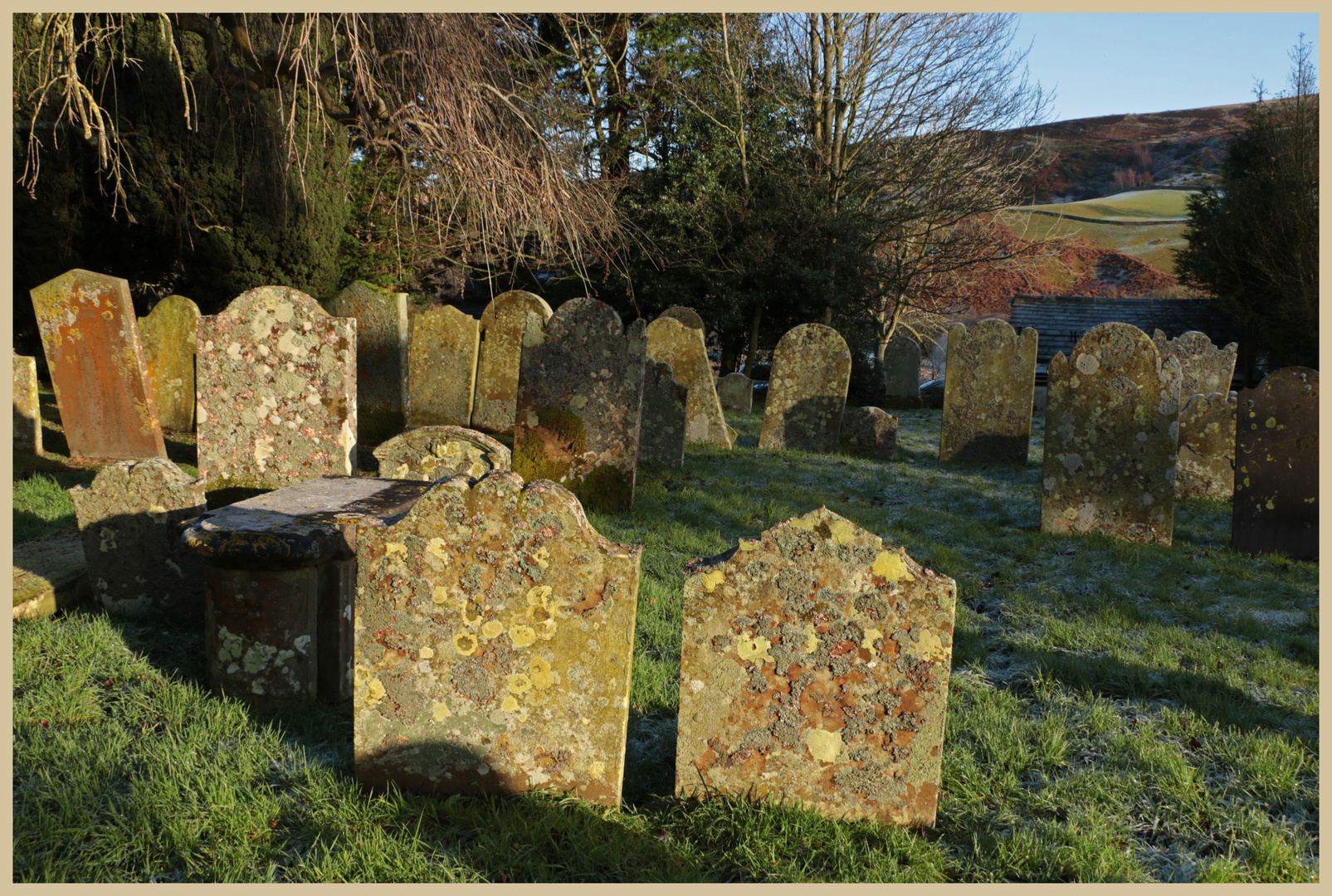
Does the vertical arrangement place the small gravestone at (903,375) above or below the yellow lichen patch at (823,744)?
above

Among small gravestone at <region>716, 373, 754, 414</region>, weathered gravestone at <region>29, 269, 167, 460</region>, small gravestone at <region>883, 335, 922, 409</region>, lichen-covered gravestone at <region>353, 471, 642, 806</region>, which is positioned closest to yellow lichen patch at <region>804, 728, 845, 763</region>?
lichen-covered gravestone at <region>353, 471, 642, 806</region>

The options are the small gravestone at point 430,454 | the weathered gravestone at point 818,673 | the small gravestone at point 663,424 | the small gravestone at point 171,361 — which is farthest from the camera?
the small gravestone at point 171,361

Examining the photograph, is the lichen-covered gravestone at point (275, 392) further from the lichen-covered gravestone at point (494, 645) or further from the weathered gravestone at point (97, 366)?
the lichen-covered gravestone at point (494, 645)

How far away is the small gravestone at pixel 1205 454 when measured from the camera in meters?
7.94

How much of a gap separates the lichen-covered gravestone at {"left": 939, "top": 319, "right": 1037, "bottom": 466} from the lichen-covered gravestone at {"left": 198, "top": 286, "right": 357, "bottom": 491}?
721 centimetres

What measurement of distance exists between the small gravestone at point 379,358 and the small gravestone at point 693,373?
3.18 meters

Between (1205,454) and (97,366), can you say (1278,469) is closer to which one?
(1205,454)

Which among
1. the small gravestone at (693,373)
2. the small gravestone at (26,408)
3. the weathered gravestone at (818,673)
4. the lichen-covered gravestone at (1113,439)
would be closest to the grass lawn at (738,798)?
the weathered gravestone at (818,673)

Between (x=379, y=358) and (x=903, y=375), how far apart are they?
35.1ft

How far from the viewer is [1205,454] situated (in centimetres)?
816

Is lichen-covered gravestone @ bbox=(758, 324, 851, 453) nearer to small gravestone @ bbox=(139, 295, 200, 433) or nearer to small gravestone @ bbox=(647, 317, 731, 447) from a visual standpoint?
small gravestone @ bbox=(647, 317, 731, 447)

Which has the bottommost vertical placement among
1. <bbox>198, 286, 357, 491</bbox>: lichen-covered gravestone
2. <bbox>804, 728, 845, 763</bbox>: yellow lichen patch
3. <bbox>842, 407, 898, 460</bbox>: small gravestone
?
<bbox>804, 728, 845, 763</bbox>: yellow lichen patch

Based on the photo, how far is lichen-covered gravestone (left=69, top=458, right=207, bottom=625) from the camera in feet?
13.9

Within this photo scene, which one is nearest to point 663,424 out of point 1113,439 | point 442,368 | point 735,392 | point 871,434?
point 871,434
